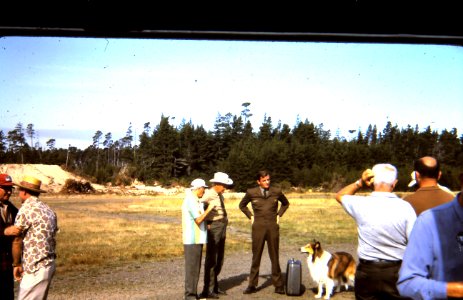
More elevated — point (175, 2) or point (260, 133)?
point (260, 133)

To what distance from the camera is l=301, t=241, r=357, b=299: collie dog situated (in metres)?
8.91

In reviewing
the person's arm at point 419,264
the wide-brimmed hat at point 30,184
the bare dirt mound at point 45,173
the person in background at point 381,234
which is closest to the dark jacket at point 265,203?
the wide-brimmed hat at point 30,184

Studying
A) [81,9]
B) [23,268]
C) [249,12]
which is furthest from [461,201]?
[23,268]

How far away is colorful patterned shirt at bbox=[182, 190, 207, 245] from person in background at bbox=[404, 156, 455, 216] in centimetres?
414

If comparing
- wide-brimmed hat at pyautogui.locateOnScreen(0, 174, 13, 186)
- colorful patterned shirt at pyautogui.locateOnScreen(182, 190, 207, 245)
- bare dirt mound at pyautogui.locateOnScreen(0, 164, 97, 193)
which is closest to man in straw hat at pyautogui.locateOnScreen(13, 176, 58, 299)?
wide-brimmed hat at pyautogui.locateOnScreen(0, 174, 13, 186)

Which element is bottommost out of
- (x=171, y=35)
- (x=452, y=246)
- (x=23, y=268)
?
(x=23, y=268)

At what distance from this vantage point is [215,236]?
9.24 m

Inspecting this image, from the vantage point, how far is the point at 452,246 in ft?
7.15

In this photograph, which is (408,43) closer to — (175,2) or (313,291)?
(175,2)

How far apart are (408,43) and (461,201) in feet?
2.33

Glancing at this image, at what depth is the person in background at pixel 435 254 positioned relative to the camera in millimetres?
2174

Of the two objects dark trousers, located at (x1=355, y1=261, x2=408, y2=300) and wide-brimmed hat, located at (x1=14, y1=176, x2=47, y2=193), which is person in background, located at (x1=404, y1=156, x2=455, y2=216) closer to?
dark trousers, located at (x1=355, y1=261, x2=408, y2=300)

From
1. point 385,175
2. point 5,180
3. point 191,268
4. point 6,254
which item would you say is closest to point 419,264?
point 385,175

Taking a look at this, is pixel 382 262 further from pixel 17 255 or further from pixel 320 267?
pixel 320 267
